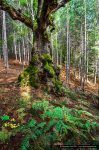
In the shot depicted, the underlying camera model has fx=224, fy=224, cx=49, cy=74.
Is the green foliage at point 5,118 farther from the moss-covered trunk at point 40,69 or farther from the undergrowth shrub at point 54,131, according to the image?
the moss-covered trunk at point 40,69

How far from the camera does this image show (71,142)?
19.0ft

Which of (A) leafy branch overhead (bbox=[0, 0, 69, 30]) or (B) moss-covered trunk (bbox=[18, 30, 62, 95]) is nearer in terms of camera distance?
(A) leafy branch overhead (bbox=[0, 0, 69, 30])

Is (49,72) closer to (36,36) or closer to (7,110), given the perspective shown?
(36,36)

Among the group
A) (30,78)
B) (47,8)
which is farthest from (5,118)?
(47,8)

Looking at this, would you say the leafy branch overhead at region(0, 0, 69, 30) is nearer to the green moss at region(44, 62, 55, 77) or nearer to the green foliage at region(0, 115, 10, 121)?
the green moss at region(44, 62, 55, 77)

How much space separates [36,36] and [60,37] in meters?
33.5

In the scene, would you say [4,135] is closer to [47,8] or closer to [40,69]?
[40,69]

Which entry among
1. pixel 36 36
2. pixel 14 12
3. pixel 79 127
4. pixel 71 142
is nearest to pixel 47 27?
pixel 36 36

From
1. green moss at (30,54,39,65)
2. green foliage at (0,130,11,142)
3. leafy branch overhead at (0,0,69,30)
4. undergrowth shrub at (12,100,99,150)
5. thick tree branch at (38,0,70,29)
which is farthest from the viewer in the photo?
green moss at (30,54,39,65)

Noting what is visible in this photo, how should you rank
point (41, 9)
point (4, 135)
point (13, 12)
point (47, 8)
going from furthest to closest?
point (13, 12) < point (41, 9) < point (47, 8) < point (4, 135)

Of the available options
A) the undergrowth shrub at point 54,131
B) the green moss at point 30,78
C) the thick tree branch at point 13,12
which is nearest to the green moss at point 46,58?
the green moss at point 30,78

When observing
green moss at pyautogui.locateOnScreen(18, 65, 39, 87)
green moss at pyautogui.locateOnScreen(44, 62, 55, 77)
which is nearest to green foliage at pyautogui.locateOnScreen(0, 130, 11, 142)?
green moss at pyautogui.locateOnScreen(18, 65, 39, 87)

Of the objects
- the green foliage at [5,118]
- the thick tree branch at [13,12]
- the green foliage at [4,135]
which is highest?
the thick tree branch at [13,12]

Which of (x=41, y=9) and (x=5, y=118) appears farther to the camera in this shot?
(x=41, y=9)
